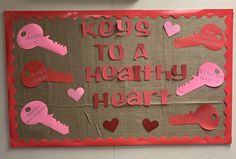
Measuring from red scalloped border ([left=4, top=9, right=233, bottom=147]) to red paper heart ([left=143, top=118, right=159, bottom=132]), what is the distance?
0.05 meters

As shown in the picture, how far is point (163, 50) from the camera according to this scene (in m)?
1.33

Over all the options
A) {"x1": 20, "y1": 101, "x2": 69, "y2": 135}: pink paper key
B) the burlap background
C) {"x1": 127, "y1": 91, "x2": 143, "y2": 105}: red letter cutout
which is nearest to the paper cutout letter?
the burlap background

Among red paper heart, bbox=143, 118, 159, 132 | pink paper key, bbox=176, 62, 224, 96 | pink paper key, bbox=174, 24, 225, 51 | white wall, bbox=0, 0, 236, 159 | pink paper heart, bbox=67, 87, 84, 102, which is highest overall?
pink paper key, bbox=174, 24, 225, 51

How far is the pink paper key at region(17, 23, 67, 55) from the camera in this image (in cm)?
132

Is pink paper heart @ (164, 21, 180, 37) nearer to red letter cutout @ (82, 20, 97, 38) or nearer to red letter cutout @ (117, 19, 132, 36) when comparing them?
red letter cutout @ (117, 19, 132, 36)

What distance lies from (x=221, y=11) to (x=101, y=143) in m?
0.84

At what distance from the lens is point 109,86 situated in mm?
1335

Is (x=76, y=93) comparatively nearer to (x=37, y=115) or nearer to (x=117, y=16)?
(x=37, y=115)

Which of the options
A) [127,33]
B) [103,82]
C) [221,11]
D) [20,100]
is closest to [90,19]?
[127,33]

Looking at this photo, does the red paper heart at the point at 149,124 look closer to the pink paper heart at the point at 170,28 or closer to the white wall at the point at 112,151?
the white wall at the point at 112,151

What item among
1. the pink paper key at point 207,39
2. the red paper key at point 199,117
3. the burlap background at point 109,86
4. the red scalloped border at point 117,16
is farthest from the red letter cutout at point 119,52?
the red paper key at point 199,117

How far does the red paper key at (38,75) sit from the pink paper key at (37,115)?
Result: 0.10 metres

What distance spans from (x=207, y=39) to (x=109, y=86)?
0.51 meters

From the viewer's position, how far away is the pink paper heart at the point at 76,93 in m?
1.33
